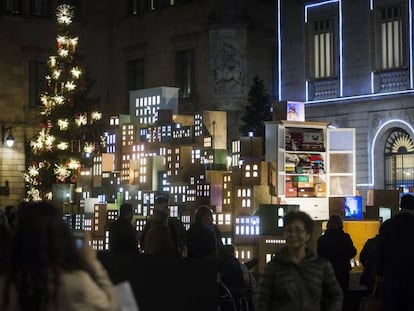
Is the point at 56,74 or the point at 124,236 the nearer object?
the point at 124,236

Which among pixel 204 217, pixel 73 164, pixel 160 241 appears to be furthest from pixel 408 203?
pixel 73 164

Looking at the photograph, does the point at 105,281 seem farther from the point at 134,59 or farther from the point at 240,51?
the point at 134,59

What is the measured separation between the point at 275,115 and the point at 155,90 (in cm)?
384

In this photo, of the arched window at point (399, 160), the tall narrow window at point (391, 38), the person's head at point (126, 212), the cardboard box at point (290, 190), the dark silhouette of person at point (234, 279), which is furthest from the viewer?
the tall narrow window at point (391, 38)

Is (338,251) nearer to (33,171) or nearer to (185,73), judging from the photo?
(33,171)

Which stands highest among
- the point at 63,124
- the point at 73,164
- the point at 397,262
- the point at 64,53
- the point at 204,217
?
the point at 64,53

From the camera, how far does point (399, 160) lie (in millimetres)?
27453

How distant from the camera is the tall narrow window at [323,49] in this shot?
2961 cm

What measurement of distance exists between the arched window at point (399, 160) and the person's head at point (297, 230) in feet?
67.3

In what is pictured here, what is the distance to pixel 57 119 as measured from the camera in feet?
97.8

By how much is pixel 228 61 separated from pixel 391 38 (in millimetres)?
9543

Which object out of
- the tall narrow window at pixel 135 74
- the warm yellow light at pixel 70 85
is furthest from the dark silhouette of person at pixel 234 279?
the tall narrow window at pixel 135 74

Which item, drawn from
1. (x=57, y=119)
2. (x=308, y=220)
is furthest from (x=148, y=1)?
(x=308, y=220)

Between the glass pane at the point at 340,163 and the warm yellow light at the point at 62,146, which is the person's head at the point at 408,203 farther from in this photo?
the warm yellow light at the point at 62,146
